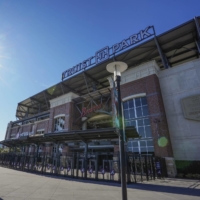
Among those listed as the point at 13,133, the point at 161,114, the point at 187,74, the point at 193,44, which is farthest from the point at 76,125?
the point at 13,133

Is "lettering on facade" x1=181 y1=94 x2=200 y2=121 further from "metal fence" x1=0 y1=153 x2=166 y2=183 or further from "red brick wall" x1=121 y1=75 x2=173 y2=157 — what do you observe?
"metal fence" x1=0 y1=153 x2=166 y2=183

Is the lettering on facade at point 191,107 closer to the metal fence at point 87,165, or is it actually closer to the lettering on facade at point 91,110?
the metal fence at point 87,165

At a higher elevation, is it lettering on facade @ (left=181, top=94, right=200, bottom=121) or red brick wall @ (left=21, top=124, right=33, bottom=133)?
red brick wall @ (left=21, top=124, right=33, bottom=133)

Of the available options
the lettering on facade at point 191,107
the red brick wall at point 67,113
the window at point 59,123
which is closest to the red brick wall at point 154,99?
the lettering on facade at point 191,107

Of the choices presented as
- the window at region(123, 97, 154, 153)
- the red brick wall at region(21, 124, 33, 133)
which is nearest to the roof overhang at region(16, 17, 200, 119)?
the window at region(123, 97, 154, 153)

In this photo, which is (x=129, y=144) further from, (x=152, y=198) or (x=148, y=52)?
(x=148, y=52)

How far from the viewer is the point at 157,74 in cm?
1695

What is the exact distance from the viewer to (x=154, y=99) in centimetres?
1541

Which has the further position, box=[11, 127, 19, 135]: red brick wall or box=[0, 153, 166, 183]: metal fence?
box=[11, 127, 19, 135]: red brick wall

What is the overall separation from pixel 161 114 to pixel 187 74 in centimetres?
517

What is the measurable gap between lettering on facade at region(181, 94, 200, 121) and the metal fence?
5.16 m

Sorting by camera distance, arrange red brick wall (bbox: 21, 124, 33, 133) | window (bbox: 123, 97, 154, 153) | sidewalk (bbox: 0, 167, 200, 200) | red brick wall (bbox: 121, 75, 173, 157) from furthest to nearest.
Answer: red brick wall (bbox: 21, 124, 33, 133) → window (bbox: 123, 97, 154, 153) → red brick wall (bbox: 121, 75, 173, 157) → sidewalk (bbox: 0, 167, 200, 200)

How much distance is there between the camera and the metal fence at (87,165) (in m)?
9.31

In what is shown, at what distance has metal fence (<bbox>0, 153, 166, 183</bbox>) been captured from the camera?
367 inches
